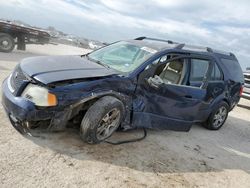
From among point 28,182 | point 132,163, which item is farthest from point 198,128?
point 28,182

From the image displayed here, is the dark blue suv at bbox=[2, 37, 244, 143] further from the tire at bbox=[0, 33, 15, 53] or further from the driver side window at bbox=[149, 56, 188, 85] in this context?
the tire at bbox=[0, 33, 15, 53]

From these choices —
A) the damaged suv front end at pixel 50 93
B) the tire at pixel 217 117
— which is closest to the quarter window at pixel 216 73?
the tire at pixel 217 117

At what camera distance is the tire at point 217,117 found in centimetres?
671

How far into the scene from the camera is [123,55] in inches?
217

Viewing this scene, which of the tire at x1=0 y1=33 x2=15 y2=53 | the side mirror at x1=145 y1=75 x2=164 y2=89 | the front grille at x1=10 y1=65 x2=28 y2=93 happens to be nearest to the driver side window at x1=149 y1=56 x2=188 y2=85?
the side mirror at x1=145 y1=75 x2=164 y2=89

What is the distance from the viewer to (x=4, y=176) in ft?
11.0

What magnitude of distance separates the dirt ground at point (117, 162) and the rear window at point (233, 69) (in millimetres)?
1965

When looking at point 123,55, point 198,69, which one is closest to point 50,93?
point 123,55

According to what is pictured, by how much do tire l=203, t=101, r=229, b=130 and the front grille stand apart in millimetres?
4257

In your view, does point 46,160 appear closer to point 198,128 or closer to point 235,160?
point 235,160

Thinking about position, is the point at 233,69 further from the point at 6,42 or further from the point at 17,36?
the point at 17,36

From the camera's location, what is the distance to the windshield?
16.6ft

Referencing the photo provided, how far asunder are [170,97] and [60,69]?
6.68 feet

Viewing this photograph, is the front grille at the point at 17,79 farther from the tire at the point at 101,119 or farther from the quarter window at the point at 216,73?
the quarter window at the point at 216,73
